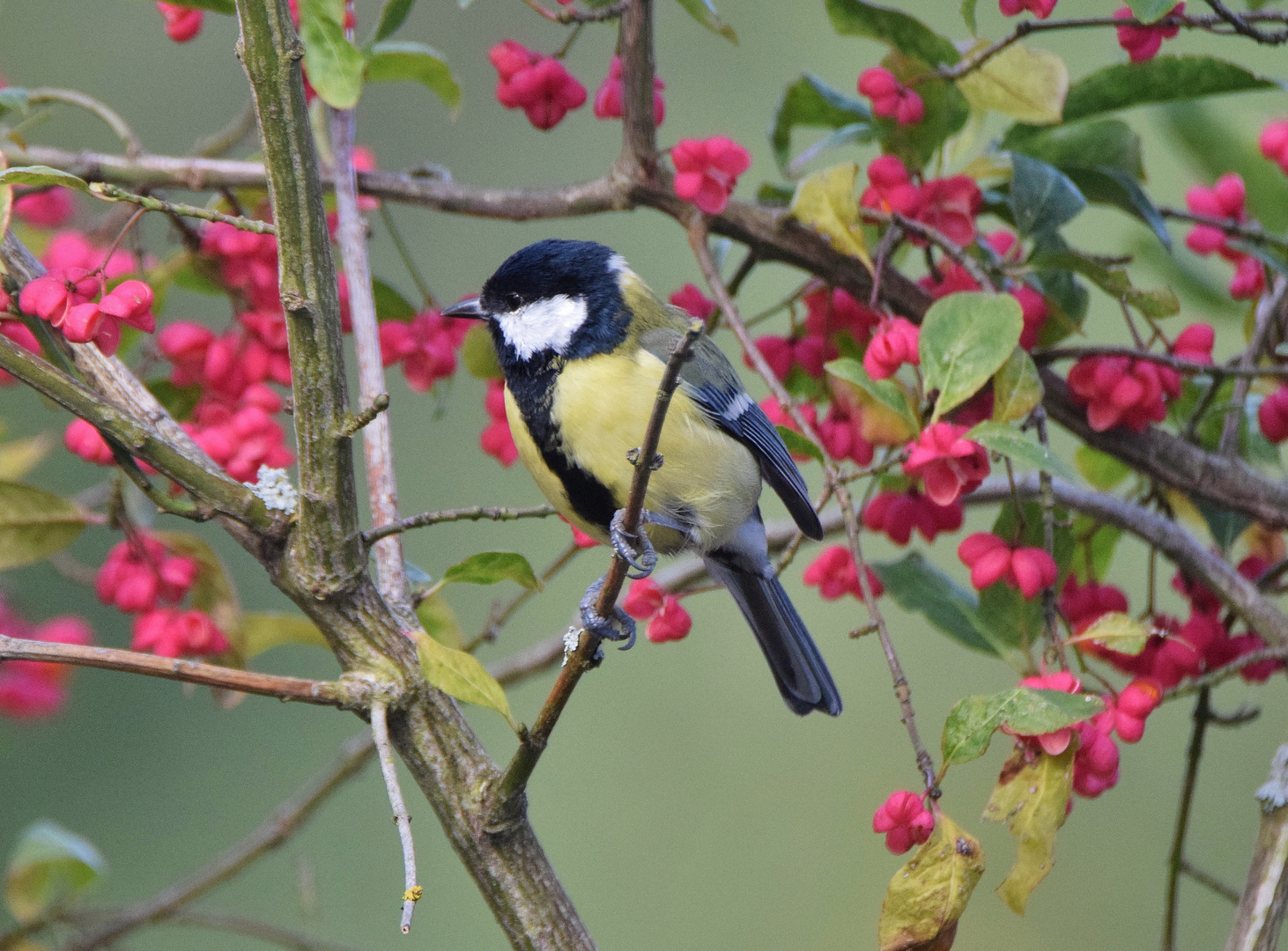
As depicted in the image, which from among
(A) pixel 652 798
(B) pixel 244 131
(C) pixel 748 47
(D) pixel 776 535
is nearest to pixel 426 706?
(D) pixel 776 535

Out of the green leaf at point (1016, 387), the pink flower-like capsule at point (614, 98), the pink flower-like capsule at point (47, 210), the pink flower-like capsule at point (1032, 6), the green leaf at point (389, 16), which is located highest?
the pink flower-like capsule at point (47, 210)

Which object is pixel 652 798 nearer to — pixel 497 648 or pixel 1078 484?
pixel 497 648

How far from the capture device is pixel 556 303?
1.37 m

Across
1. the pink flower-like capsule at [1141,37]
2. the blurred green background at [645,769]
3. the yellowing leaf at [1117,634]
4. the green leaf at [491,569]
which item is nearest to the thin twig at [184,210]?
the green leaf at [491,569]

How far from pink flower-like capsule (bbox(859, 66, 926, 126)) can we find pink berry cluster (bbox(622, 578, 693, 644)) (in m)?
0.51

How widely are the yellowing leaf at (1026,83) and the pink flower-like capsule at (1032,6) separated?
0.11 metres

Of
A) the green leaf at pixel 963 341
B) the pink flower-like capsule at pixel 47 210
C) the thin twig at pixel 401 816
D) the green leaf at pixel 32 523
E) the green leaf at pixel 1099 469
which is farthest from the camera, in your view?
the pink flower-like capsule at pixel 47 210

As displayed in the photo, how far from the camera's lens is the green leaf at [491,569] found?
1.01 meters

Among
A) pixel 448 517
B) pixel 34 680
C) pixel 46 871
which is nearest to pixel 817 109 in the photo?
pixel 448 517

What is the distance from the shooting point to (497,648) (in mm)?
3217

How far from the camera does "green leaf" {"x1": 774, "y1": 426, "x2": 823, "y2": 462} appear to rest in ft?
3.25

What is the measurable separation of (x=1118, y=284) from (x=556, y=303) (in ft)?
1.94

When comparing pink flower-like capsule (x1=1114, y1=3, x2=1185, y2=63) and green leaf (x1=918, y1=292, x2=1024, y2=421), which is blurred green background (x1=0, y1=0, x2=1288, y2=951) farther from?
green leaf (x1=918, y1=292, x2=1024, y2=421)

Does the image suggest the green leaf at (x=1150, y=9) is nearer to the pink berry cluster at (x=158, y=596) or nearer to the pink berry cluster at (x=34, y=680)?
the pink berry cluster at (x=158, y=596)
